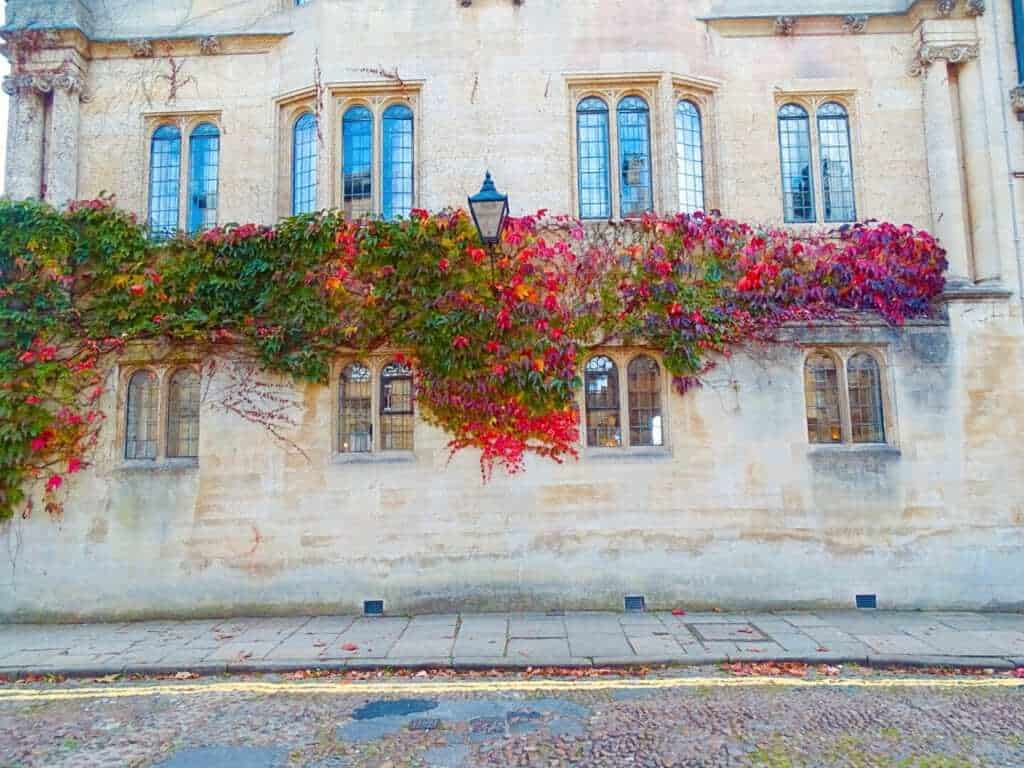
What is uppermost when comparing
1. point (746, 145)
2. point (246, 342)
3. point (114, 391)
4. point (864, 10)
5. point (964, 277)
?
point (864, 10)

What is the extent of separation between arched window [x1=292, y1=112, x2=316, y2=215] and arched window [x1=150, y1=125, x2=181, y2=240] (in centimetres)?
192

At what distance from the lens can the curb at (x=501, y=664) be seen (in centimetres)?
702

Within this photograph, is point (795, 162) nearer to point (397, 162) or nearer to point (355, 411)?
point (397, 162)

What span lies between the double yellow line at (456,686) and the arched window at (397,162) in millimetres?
6824

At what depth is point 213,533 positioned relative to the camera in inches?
370

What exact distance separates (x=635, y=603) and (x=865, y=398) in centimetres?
459

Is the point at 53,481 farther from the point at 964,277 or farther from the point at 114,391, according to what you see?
the point at 964,277

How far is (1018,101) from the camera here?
10078 millimetres

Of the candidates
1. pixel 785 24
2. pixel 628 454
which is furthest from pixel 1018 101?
pixel 628 454

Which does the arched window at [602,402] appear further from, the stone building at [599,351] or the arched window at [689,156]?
the arched window at [689,156]

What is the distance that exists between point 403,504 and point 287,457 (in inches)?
71.7

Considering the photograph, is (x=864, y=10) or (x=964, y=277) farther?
(x=864, y=10)

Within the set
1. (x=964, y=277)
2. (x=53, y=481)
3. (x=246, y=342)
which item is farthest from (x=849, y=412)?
(x=53, y=481)

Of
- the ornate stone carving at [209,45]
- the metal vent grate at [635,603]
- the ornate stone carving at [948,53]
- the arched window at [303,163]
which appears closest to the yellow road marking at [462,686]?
the metal vent grate at [635,603]
